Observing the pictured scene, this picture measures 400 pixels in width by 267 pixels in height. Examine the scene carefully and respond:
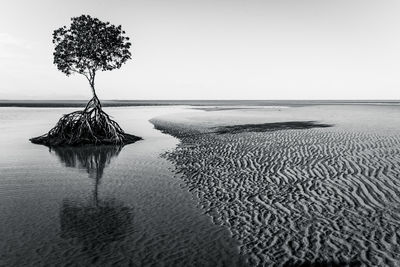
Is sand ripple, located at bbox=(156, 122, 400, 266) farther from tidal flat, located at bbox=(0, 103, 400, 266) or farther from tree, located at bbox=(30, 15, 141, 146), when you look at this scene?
tree, located at bbox=(30, 15, 141, 146)

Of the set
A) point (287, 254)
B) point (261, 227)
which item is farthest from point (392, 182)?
point (287, 254)

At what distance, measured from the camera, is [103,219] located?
9500 millimetres

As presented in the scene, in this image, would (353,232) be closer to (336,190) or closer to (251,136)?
(336,190)

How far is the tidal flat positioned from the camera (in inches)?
287

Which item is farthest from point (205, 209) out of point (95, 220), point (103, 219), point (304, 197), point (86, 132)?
point (86, 132)

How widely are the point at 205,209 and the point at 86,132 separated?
1795 cm

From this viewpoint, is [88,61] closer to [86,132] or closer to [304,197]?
[86,132]

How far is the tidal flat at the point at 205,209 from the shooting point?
7.29 meters

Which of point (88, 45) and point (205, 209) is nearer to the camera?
point (205, 209)

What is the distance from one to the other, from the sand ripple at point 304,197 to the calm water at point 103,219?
0.99 meters

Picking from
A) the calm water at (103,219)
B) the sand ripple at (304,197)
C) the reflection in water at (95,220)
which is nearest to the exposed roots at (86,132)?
the sand ripple at (304,197)

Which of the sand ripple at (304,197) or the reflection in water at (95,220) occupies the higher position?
the sand ripple at (304,197)

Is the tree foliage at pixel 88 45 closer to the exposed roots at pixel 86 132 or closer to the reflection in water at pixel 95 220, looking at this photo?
the exposed roots at pixel 86 132

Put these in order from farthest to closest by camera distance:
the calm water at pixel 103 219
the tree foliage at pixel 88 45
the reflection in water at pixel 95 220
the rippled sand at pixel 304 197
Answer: the tree foliage at pixel 88 45 → the reflection in water at pixel 95 220 → the rippled sand at pixel 304 197 → the calm water at pixel 103 219
